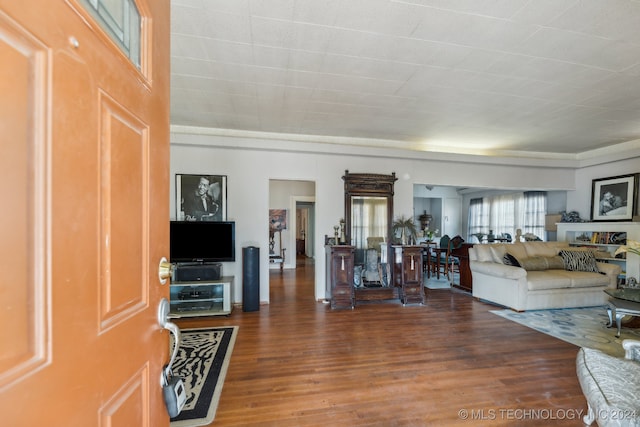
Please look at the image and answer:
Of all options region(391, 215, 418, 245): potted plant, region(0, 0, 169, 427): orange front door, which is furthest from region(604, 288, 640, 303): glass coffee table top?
region(0, 0, 169, 427): orange front door

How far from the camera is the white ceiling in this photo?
6.88 ft

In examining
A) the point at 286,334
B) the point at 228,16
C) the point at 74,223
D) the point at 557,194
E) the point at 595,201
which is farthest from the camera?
the point at 557,194

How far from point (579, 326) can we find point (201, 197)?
5619 millimetres

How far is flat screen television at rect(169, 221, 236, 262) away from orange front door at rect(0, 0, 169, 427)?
11.4 feet

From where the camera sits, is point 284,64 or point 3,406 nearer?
point 3,406

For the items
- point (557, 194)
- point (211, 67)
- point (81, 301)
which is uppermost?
point (211, 67)

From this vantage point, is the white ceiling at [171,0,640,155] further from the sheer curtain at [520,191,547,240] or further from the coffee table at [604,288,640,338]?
the sheer curtain at [520,191,547,240]

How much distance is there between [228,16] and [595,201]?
24.3 ft

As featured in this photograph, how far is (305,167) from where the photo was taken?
4.79m

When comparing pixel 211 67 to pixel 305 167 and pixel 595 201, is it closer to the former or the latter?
pixel 305 167

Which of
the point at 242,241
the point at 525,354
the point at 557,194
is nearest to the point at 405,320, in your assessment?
the point at 525,354

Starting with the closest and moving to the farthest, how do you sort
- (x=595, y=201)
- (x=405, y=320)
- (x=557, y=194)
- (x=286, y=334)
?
(x=286, y=334), (x=405, y=320), (x=595, y=201), (x=557, y=194)

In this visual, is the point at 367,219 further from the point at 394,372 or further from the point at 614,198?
the point at 614,198

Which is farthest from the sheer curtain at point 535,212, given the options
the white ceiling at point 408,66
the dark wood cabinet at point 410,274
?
the dark wood cabinet at point 410,274
